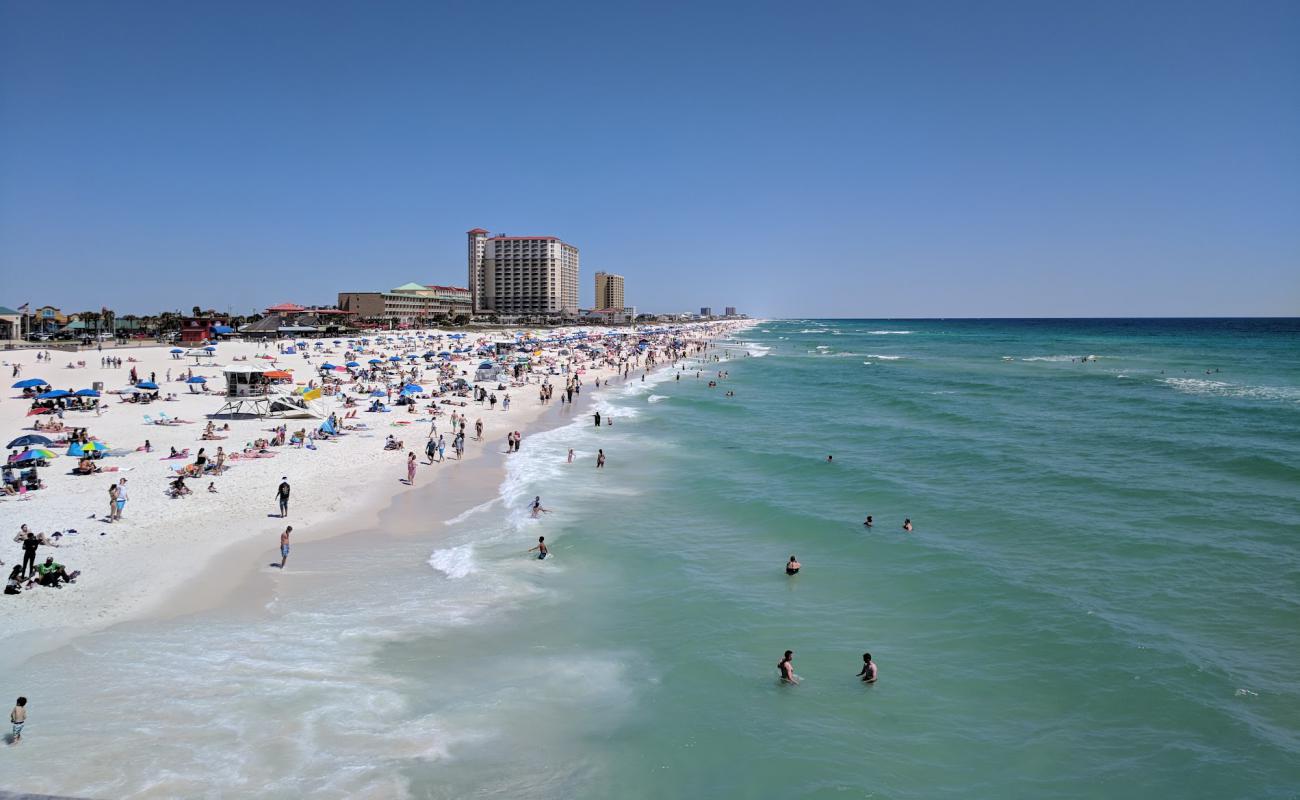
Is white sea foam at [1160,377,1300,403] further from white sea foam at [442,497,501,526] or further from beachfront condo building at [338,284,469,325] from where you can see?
beachfront condo building at [338,284,469,325]

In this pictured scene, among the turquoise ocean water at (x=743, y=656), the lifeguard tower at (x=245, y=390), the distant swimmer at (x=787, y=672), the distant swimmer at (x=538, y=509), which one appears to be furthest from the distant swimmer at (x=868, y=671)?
the lifeguard tower at (x=245, y=390)

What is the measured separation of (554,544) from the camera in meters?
16.1

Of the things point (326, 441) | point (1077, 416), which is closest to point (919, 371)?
point (1077, 416)

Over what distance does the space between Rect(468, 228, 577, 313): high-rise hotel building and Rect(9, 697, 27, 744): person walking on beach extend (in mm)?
164638

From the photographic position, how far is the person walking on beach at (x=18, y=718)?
26.2 ft

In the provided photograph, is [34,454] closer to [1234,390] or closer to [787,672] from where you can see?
[787,672]

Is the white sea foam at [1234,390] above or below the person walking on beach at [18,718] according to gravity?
above

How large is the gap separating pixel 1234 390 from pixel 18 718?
190 feet

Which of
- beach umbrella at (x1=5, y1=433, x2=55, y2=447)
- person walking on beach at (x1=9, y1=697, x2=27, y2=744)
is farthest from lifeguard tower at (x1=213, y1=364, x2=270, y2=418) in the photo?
person walking on beach at (x1=9, y1=697, x2=27, y2=744)

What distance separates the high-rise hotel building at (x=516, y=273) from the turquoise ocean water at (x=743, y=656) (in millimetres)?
155041

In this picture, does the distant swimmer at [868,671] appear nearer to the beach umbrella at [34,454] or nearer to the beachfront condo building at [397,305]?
the beach umbrella at [34,454]

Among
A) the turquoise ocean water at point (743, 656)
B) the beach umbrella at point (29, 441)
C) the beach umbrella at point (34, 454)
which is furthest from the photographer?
the beach umbrella at point (29, 441)

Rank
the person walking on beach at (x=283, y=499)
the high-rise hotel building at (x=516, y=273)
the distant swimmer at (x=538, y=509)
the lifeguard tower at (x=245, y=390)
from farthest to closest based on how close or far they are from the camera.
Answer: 1. the high-rise hotel building at (x=516, y=273)
2. the lifeguard tower at (x=245, y=390)
3. the distant swimmer at (x=538, y=509)
4. the person walking on beach at (x=283, y=499)

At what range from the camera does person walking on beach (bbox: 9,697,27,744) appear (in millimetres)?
7984
